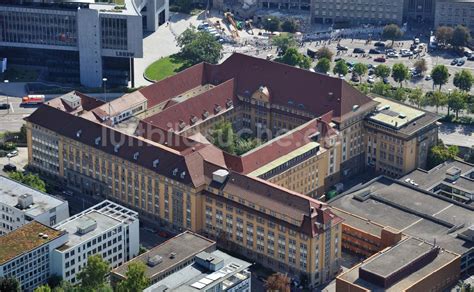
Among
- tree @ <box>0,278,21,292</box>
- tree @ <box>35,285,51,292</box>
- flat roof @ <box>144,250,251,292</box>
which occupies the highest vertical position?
flat roof @ <box>144,250,251,292</box>

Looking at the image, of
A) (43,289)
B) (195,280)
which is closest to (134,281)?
(195,280)

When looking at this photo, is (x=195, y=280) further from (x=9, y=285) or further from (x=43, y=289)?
(x=9, y=285)

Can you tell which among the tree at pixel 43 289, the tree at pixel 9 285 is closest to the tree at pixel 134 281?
the tree at pixel 43 289

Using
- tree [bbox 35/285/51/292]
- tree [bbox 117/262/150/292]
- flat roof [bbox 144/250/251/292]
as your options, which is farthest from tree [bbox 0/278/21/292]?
flat roof [bbox 144/250/251/292]

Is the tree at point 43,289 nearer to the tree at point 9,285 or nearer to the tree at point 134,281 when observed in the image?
the tree at point 9,285

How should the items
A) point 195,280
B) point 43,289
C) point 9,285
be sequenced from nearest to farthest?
point 9,285
point 43,289
point 195,280

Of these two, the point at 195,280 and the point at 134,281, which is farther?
the point at 134,281

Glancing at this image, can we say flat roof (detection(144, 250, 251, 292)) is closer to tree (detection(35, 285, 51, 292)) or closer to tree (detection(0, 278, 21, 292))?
tree (detection(35, 285, 51, 292))

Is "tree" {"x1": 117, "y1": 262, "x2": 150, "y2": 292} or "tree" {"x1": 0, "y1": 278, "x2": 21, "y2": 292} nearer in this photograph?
"tree" {"x1": 0, "y1": 278, "x2": 21, "y2": 292}
